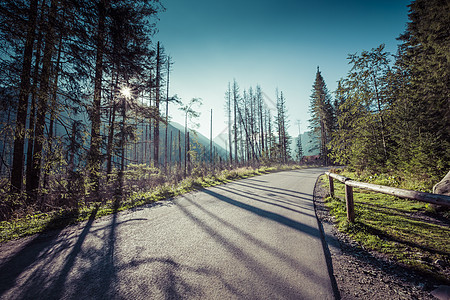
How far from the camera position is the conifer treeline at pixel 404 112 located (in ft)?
20.3

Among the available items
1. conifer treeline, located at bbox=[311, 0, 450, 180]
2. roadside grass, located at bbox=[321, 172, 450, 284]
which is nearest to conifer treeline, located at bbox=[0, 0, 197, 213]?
roadside grass, located at bbox=[321, 172, 450, 284]

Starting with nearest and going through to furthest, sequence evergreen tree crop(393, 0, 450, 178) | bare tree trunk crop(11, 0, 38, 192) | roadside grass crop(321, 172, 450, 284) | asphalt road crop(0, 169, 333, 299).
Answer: asphalt road crop(0, 169, 333, 299), roadside grass crop(321, 172, 450, 284), bare tree trunk crop(11, 0, 38, 192), evergreen tree crop(393, 0, 450, 178)

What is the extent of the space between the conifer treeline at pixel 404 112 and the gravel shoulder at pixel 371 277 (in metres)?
5.62

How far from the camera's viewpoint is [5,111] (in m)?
3.92

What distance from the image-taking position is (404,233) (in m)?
3.27

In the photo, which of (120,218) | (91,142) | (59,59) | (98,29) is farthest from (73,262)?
(98,29)

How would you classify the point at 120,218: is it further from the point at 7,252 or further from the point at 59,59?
the point at 59,59

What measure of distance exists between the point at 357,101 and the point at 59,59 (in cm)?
1151

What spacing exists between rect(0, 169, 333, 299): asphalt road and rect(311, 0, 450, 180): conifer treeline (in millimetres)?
5680

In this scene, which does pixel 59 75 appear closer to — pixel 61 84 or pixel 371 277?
pixel 61 84

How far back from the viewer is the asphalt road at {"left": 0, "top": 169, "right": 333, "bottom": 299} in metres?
1.88

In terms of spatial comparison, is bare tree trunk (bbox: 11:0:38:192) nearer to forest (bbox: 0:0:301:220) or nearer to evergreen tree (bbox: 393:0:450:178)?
forest (bbox: 0:0:301:220)

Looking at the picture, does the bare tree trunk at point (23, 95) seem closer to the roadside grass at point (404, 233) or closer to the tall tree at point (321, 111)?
the roadside grass at point (404, 233)

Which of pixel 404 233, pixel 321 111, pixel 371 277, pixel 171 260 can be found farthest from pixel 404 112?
pixel 321 111
